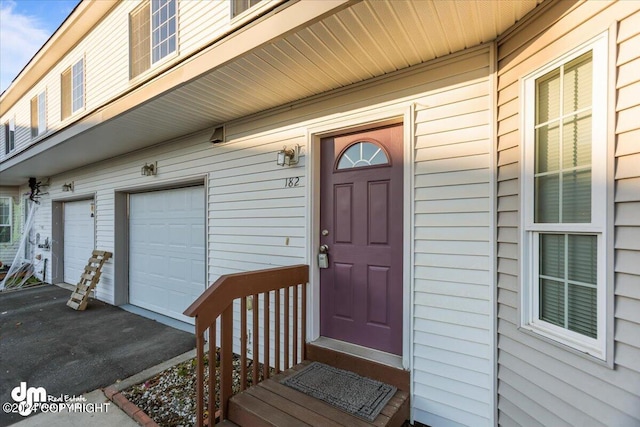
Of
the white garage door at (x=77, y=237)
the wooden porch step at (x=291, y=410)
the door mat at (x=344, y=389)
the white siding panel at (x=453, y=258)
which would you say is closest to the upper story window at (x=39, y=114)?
the white garage door at (x=77, y=237)

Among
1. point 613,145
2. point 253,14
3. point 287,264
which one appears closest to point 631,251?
point 613,145

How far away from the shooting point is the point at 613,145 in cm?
130

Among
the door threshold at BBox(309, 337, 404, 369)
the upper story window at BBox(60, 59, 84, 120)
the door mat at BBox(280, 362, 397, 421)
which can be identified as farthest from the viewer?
the upper story window at BBox(60, 59, 84, 120)

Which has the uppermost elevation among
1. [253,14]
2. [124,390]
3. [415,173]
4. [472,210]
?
[253,14]

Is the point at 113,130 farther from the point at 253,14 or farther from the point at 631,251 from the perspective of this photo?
the point at 631,251

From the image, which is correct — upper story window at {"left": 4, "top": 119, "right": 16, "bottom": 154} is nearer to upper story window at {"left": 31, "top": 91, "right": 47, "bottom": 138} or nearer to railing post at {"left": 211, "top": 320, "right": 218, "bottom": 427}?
upper story window at {"left": 31, "top": 91, "right": 47, "bottom": 138}

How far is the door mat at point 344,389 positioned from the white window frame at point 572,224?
3.59 feet

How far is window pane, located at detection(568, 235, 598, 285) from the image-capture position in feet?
4.58

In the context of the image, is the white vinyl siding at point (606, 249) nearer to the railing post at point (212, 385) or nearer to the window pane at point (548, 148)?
the window pane at point (548, 148)

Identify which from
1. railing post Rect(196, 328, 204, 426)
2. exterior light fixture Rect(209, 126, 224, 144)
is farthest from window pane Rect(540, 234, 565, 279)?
exterior light fixture Rect(209, 126, 224, 144)

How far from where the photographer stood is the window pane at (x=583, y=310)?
140 centimetres

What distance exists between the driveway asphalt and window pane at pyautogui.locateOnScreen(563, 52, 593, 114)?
13.5 ft

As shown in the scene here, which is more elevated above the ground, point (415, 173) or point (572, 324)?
point (415, 173)

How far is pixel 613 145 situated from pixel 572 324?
90cm
